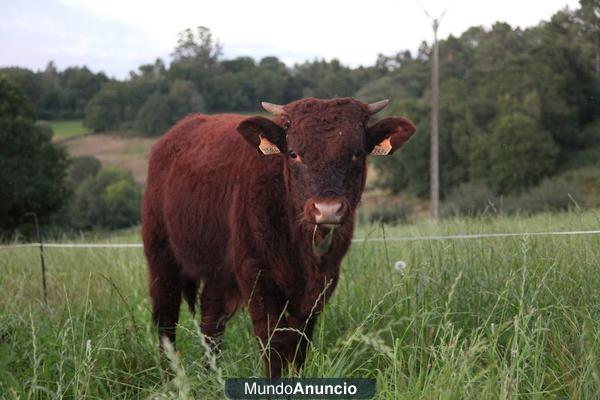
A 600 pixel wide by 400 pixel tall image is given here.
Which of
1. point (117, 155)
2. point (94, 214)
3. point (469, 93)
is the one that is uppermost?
point (469, 93)

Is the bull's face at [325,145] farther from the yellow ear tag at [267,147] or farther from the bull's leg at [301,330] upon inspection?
the bull's leg at [301,330]

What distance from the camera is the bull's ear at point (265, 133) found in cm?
414

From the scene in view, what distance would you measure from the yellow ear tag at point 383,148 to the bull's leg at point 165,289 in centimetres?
210

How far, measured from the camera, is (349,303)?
519 cm

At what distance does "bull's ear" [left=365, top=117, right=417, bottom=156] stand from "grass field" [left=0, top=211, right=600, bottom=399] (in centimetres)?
85

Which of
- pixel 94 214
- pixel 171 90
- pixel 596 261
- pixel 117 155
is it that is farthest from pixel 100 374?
pixel 117 155

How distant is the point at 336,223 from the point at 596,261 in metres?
2.21

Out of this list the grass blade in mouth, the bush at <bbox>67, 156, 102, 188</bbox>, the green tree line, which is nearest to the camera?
the grass blade in mouth

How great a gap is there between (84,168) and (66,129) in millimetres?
7560

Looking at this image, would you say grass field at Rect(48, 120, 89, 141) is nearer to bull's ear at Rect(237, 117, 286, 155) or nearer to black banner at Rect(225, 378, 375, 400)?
bull's ear at Rect(237, 117, 286, 155)

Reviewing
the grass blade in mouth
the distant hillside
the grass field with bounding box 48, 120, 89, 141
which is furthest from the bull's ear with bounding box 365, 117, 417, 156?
the distant hillside

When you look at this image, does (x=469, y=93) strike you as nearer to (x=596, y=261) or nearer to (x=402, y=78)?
(x=402, y=78)

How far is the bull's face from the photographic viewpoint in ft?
12.2

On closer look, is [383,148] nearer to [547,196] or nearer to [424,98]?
[547,196]
